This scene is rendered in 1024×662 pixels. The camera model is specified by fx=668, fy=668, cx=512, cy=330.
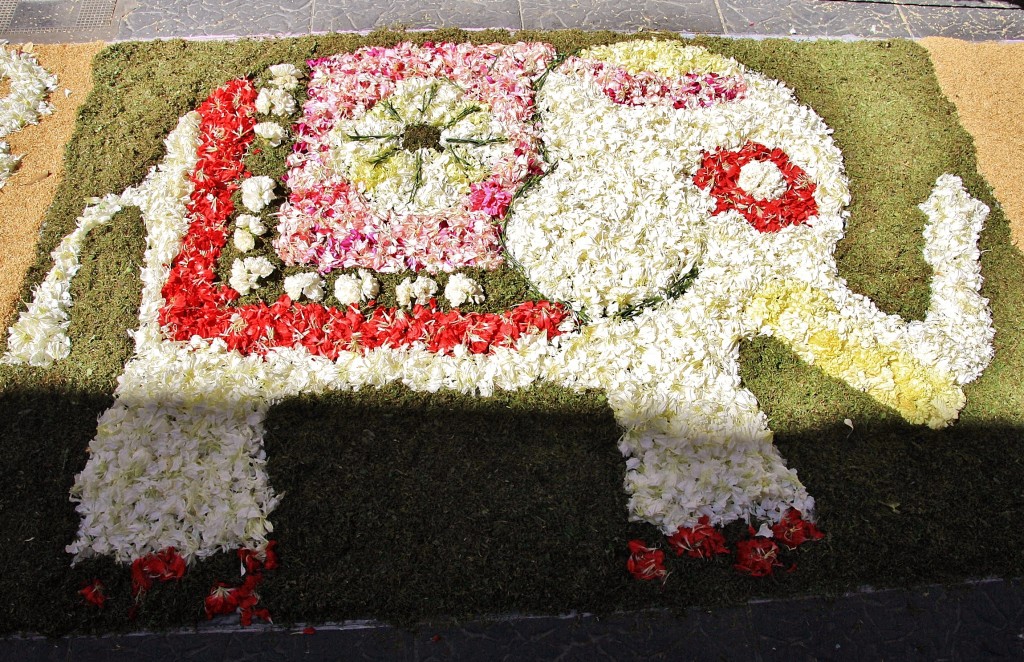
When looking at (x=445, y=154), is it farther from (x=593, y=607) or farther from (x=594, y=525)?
(x=593, y=607)

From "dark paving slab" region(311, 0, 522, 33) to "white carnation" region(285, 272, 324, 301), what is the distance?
3.39 metres

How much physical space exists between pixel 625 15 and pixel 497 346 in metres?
4.52

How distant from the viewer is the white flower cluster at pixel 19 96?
235 inches

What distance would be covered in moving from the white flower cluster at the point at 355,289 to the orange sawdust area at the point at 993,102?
541 centimetres

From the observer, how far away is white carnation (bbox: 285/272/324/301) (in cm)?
497

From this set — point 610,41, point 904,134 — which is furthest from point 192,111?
point 904,134

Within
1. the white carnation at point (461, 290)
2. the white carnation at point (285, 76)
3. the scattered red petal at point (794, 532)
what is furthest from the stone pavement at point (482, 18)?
the scattered red petal at point (794, 532)

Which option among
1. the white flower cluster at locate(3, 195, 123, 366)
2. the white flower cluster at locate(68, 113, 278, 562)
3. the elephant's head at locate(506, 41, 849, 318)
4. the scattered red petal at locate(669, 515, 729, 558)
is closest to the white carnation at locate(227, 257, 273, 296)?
the white flower cluster at locate(68, 113, 278, 562)

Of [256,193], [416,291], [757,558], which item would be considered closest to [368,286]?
[416,291]

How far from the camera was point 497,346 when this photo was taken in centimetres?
484

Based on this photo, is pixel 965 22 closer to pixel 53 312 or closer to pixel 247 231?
pixel 247 231

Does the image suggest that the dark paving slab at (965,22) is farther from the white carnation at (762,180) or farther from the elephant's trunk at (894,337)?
the elephant's trunk at (894,337)

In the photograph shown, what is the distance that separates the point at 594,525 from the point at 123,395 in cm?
334

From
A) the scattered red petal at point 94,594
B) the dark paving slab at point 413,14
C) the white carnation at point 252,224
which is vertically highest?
the dark paving slab at point 413,14
